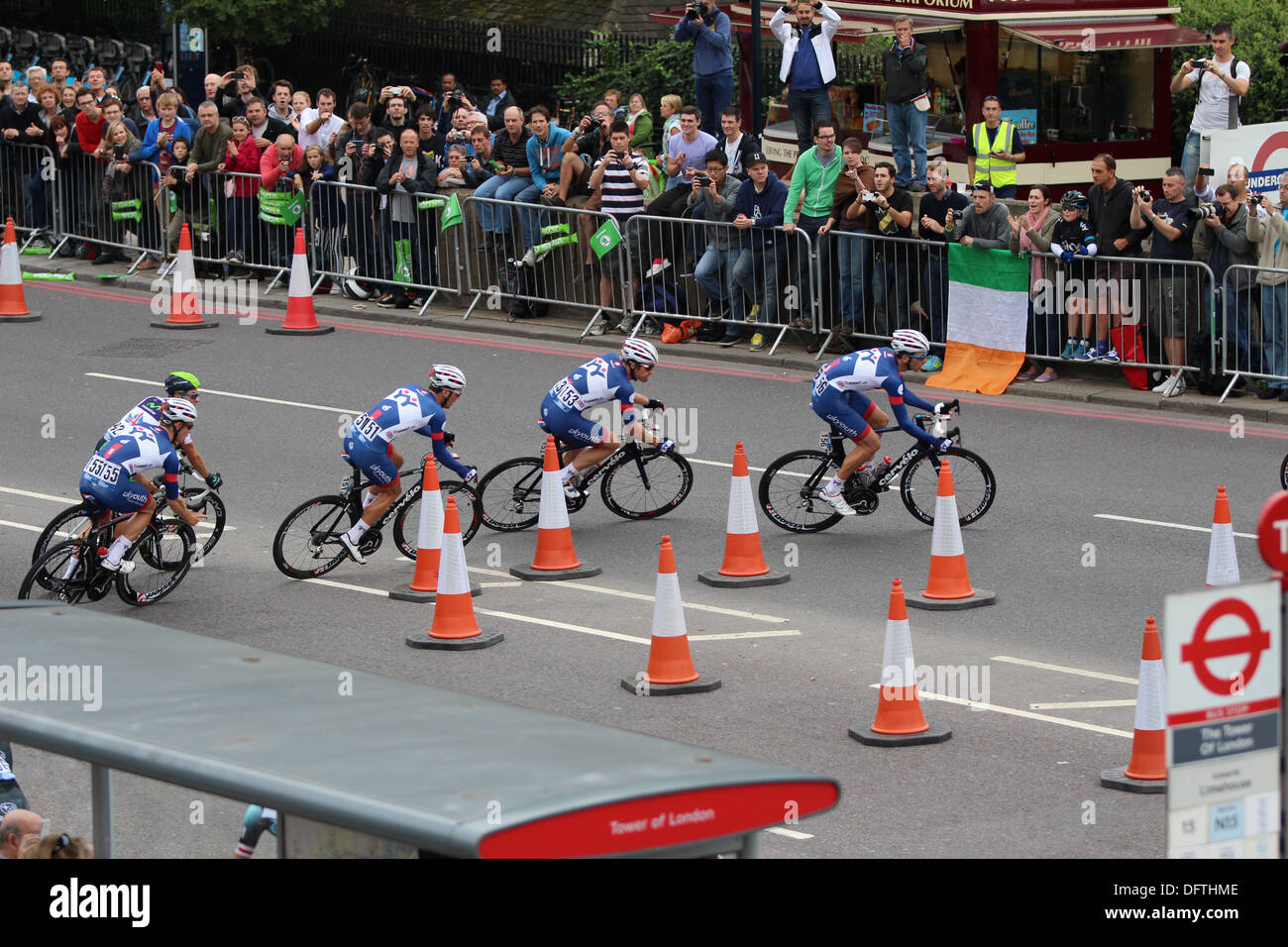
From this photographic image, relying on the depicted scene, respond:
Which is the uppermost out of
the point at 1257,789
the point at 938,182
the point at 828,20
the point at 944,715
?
the point at 828,20

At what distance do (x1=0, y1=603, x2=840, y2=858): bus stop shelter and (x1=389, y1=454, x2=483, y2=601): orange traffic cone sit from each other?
19.9 feet

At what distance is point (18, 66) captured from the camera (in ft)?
125

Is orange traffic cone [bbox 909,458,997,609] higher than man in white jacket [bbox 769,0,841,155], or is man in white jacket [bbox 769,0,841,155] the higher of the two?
man in white jacket [bbox 769,0,841,155]

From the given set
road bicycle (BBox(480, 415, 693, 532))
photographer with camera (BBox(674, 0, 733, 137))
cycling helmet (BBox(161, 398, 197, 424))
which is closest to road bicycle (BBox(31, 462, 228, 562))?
cycling helmet (BBox(161, 398, 197, 424))

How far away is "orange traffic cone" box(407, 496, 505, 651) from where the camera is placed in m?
11.5

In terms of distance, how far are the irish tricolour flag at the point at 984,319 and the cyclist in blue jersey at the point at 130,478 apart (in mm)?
8509

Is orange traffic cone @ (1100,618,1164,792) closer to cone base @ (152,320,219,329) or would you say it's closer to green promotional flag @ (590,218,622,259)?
green promotional flag @ (590,218,622,259)

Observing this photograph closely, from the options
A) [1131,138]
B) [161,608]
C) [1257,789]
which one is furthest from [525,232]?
[1257,789]

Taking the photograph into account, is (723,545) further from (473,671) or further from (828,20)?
(828,20)

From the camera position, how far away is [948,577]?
39.6ft

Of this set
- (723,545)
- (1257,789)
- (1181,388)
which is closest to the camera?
(1257,789)

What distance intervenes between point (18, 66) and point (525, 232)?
2122 cm

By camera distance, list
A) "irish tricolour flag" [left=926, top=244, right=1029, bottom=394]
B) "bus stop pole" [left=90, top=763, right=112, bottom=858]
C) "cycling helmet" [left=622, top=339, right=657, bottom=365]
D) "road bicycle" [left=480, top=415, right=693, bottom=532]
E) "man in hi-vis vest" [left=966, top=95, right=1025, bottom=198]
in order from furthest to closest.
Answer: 1. "man in hi-vis vest" [left=966, top=95, right=1025, bottom=198]
2. "irish tricolour flag" [left=926, top=244, right=1029, bottom=394]
3. "cycling helmet" [left=622, top=339, right=657, bottom=365]
4. "road bicycle" [left=480, top=415, right=693, bottom=532]
5. "bus stop pole" [left=90, top=763, right=112, bottom=858]

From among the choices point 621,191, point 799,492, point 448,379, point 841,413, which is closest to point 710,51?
point 621,191
